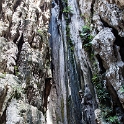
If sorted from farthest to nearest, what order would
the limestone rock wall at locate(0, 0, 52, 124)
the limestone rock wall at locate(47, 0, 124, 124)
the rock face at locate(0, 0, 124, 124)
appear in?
the limestone rock wall at locate(47, 0, 124, 124) → the rock face at locate(0, 0, 124, 124) → the limestone rock wall at locate(0, 0, 52, 124)

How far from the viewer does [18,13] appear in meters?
11.0

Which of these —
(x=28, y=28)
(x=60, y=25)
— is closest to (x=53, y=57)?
(x=60, y=25)

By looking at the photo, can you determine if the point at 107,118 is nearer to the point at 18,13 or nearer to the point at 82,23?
the point at 18,13

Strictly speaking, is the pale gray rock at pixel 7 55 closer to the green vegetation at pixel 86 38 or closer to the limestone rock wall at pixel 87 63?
the limestone rock wall at pixel 87 63

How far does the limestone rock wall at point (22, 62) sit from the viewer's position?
795 cm

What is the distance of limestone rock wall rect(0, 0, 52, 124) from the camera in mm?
7952

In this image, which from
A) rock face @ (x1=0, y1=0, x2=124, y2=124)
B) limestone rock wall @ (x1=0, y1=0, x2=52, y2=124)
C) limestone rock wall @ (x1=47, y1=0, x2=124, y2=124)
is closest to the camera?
limestone rock wall @ (x1=0, y1=0, x2=52, y2=124)

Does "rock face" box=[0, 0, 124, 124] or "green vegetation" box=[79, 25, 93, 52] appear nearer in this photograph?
"rock face" box=[0, 0, 124, 124]

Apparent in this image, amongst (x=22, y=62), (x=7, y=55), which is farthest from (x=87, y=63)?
(x=7, y=55)

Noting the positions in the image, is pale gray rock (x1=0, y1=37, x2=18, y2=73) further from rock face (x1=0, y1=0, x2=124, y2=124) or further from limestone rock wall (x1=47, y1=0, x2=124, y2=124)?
limestone rock wall (x1=47, y1=0, x2=124, y2=124)

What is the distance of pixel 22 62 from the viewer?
9758 millimetres

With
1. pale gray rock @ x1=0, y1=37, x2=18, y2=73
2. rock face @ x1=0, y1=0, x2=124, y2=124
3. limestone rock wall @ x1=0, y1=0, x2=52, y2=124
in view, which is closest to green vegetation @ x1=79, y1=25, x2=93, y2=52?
rock face @ x1=0, y1=0, x2=124, y2=124

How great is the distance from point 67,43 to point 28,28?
24.9ft

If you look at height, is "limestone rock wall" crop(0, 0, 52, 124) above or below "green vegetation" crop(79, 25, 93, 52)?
below
